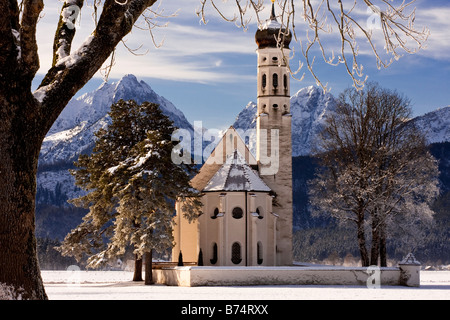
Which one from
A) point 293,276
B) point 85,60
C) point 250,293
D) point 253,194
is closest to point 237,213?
point 253,194

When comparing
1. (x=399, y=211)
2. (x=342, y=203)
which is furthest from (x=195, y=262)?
(x=399, y=211)

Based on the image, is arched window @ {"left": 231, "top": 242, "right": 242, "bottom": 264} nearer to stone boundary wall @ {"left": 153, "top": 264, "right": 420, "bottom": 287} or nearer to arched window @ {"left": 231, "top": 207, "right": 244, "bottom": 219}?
arched window @ {"left": 231, "top": 207, "right": 244, "bottom": 219}

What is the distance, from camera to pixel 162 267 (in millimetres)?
41656

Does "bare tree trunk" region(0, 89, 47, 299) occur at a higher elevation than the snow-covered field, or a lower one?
higher

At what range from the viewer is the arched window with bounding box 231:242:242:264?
47.1 meters

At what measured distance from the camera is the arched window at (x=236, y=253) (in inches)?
1854

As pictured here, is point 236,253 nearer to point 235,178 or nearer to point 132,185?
point 235,178

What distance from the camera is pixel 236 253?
4725cm

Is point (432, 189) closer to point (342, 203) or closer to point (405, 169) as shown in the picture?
point (405, 169)

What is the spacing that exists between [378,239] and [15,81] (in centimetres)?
3610

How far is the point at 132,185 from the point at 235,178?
11913 millimetres

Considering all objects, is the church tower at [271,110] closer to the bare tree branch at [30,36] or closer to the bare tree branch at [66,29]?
the bare tree branch at [66,29]

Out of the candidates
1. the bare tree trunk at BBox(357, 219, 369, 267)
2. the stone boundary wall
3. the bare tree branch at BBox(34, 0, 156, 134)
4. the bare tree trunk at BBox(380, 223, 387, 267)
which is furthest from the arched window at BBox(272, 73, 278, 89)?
the bare tree branch at BBox(34, 0, 156, 134)

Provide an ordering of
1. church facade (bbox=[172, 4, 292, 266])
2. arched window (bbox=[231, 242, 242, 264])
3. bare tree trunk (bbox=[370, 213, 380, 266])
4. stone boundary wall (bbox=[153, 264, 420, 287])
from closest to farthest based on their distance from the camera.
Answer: stone boundary wall (bbox=[153, 264, 420, 287]), bare tree trunk (bbox=[370, 213, 380, 266]), arched window (bbox=[231, 242, 242, 264]), church facade (bbox=[172, 4, 292, 266])
